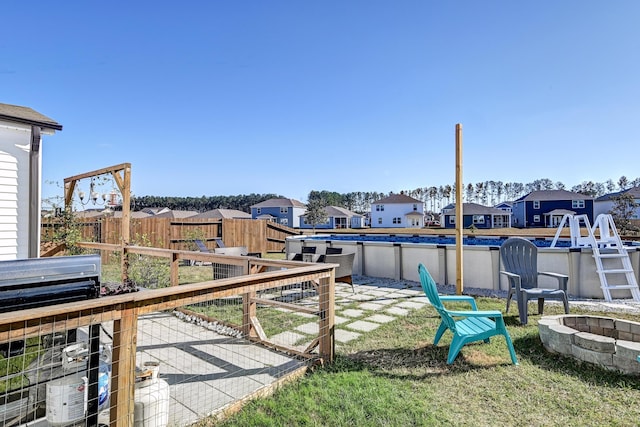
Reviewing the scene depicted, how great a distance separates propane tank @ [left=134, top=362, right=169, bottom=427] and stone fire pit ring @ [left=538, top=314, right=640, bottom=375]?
3.67m

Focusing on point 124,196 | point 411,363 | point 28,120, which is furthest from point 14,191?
point 411,363

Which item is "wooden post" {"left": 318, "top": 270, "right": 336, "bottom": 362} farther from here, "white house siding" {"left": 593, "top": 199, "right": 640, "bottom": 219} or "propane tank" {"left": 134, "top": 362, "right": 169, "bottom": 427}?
"white house siding" {"left": 593, "top": 199, "right": 640, "bottom": 219}

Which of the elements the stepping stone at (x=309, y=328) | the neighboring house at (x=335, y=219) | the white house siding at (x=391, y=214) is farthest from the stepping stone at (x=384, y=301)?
the white house siding at (x=391, y=214)

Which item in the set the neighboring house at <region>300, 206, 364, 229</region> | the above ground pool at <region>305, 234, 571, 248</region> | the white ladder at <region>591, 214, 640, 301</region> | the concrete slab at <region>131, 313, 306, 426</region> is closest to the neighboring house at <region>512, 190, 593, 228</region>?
the neighboring house at <region>300, 206, 364, 229</region>

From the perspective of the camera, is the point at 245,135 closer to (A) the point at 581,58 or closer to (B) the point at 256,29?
(B) the point at 256,29

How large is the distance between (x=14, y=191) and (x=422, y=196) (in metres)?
69.6

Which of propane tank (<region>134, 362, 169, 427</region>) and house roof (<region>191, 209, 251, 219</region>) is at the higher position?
house roof (<region>191, 209, 251, 219</region>)

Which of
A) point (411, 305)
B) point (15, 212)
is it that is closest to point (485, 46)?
point (411, 305)

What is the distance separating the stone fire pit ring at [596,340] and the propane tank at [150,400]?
12.1ft

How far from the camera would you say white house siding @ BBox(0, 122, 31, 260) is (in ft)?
15.7

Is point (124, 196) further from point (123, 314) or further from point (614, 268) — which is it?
point (614, 268)

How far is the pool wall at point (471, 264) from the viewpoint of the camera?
6.25 metres

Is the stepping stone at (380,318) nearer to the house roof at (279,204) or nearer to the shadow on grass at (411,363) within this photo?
the shadow on grass at (411,363)

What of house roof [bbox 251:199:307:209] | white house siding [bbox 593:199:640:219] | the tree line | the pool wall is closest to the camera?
the pool wall
